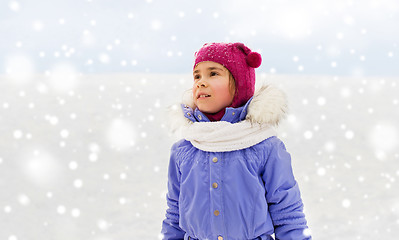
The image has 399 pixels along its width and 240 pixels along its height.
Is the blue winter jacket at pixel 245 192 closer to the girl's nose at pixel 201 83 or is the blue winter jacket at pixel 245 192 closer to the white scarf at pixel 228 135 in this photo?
the white scarf at pixel 228 135

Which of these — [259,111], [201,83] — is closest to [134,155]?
[201,83]

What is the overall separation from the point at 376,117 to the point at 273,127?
4757 mm

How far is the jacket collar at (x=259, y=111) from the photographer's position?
4.64 feet

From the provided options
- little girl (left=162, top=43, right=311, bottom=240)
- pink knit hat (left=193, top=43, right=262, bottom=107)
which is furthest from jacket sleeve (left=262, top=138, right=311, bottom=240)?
pink knit hat (left=193, top=43, right=262, bottom=107)

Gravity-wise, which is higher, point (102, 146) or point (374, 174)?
point (102, 146)

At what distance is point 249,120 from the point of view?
143cm

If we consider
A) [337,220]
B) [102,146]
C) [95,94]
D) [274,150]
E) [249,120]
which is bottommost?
[337,220]

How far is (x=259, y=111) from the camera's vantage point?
141 centimetres

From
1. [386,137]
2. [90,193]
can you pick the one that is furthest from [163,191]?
[386,137]

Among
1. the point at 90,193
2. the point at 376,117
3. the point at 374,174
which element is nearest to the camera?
the point at 90,193

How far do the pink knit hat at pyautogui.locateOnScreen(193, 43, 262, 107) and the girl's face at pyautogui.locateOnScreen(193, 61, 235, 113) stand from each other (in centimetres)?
2

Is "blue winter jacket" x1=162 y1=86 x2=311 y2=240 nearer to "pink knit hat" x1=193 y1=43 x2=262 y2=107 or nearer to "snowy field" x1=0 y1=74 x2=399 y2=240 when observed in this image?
"pink knit hat" x1=193 y1=43 x2=262 y2=107

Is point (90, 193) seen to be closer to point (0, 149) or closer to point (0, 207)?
point (0, 207)

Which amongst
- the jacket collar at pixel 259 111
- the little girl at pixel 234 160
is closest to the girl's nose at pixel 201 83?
the little girl at pixel 234 160
